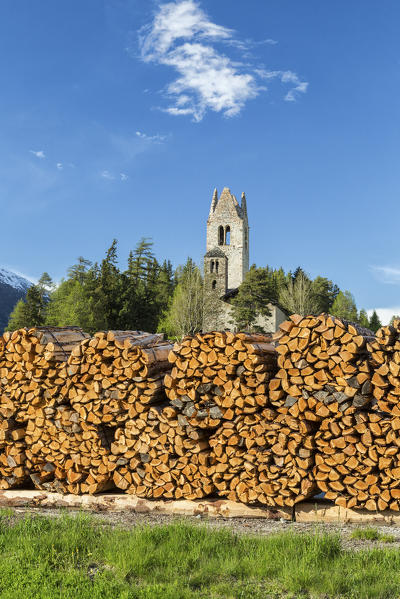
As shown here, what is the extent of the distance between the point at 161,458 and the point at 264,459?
130 centimetres

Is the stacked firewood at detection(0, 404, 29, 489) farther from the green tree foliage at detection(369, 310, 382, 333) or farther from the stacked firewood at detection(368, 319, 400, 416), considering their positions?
the green tree foliage at detection(369, 310, 382, 333)

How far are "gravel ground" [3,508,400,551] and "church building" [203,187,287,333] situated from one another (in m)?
51.7

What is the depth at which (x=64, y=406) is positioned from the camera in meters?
7.29

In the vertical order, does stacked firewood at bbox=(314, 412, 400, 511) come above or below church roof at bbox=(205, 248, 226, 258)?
below

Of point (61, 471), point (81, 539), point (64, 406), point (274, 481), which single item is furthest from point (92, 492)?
point (274, 481)

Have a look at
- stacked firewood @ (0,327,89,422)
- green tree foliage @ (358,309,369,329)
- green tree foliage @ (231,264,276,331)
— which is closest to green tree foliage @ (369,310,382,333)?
green tree foliage @ (358,309,369,329)

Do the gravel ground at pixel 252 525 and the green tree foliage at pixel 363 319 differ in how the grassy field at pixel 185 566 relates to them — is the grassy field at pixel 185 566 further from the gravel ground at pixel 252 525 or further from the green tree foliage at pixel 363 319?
the green tree foliage at pixel 363 319

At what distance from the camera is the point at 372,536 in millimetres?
5445

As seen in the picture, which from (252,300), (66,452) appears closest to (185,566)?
(66,452)

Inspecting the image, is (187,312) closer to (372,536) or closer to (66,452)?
(66,452)

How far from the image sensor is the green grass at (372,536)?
17.6 ft

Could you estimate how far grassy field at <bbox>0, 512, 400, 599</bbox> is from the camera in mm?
4199

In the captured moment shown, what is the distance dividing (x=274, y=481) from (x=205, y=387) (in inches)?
53.5

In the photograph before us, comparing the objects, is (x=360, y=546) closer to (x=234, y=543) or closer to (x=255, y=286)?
(x=234, y=543)
